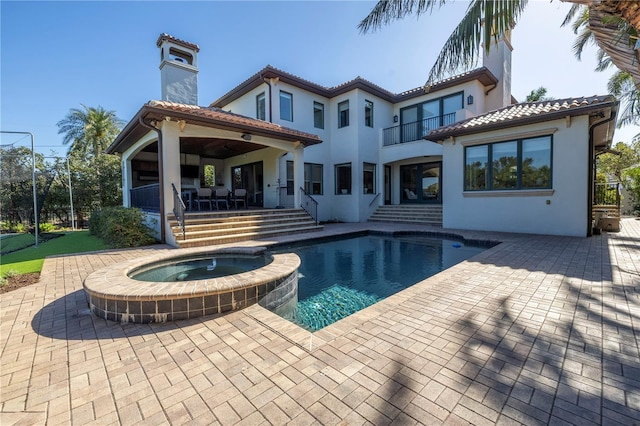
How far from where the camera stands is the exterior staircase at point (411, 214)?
14.0 meters

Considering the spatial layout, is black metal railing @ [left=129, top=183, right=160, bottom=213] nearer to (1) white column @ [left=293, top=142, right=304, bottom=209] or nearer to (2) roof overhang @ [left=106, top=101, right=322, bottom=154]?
(2) roof overhang @ [left=106, top=101, right=322, bottom=154]

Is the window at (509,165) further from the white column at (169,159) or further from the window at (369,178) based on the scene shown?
the white column at (169,159)

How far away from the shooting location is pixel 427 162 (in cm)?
1688

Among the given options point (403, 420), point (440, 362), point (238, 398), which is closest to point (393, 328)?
point (440, 362)

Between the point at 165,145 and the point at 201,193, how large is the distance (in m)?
2.89

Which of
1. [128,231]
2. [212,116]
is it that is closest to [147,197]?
[128,231]

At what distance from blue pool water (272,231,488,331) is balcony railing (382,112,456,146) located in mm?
7570

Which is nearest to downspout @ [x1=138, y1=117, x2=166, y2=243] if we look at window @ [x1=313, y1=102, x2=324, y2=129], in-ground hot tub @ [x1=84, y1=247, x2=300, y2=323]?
in-ground hot tub @ [x1=84, y1=247, x2=300, y2=323]

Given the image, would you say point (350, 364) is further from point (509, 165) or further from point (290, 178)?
point (290, 178)

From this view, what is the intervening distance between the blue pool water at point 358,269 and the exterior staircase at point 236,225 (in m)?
1.66

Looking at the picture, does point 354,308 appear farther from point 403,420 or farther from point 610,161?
point 610,161

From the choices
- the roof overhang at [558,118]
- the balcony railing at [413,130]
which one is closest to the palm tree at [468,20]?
the roof overhang at [558,118]

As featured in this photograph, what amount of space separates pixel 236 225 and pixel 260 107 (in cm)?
777

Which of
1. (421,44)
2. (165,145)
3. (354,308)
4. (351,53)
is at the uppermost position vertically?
(351,53)
